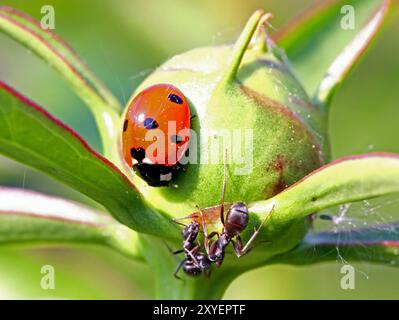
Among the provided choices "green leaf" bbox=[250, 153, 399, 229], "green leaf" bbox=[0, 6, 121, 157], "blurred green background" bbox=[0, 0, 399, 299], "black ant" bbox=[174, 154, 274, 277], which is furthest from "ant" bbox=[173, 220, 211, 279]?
"blurred green background" bbox=[0, 0, 399, 299]

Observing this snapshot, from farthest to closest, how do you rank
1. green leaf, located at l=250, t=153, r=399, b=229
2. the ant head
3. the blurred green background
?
the blurred green background
the ant head
green leaf, located at l=250, t=153, r=399, b=229

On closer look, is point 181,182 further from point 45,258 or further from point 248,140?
point 45,258

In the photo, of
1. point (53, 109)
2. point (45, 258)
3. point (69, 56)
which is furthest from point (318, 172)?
point (53, 109)

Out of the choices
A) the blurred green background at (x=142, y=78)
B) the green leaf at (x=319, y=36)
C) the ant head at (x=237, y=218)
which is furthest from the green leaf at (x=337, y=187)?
the blurred green background at (x=142, y=78)

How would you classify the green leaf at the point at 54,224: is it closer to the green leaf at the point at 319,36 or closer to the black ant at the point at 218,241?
the black ant at the point at 218,241

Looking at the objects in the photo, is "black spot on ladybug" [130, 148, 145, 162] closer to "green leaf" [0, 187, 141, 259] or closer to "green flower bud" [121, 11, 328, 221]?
"green flower bud" [121, 11, 328, 221]

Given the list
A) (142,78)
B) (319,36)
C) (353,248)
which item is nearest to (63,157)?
(353,248)
